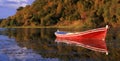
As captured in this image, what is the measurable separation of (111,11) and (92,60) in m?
81.8

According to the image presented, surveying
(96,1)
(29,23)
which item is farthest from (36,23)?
(96,1)

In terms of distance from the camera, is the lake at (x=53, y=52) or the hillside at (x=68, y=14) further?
the hillside at (x=68, y=14)

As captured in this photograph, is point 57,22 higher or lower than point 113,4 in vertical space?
lower

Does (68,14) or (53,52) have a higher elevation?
(53,52)

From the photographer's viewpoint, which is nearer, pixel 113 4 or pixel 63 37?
pixel 63 37

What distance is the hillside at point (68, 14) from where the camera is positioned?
110m

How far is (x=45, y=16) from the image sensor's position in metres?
145

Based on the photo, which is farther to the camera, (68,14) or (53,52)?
(68,14)

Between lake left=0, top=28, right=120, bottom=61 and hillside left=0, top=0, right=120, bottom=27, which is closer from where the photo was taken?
lake left=0, top=28, right=120, bottom=61

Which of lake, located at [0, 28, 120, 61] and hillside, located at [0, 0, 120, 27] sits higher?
lake, located at [0, 28, 120, 61]

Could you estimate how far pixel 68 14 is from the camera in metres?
142

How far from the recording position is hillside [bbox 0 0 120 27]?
109875mm

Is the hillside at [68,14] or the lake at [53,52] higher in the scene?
the lake at [53,52]

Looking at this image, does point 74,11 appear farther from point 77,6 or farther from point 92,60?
point 92,60
